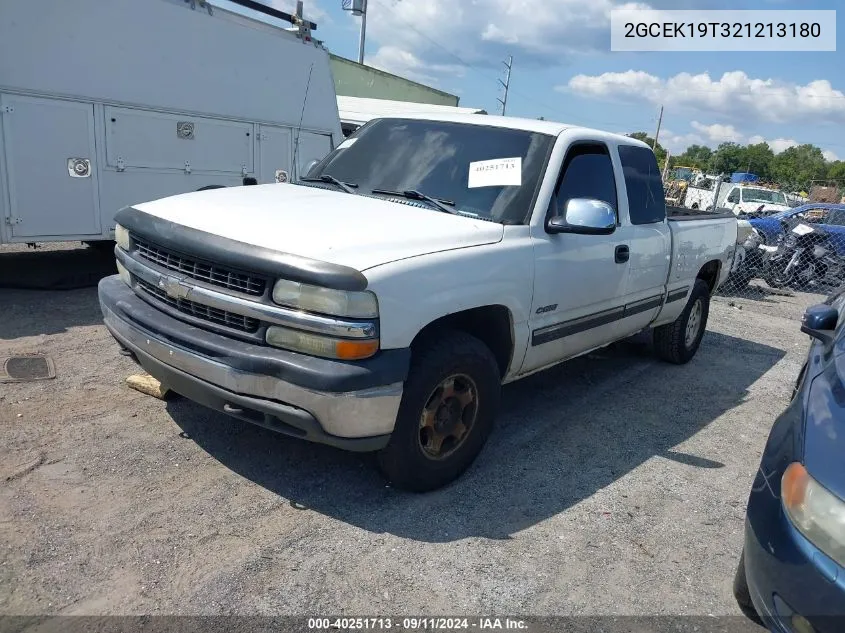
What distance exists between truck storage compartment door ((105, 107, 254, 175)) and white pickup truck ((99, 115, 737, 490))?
3.86 meters

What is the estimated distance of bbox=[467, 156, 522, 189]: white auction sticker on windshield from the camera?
4.04 m

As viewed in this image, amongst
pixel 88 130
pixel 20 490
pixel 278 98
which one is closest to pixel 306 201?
pixel 20 490

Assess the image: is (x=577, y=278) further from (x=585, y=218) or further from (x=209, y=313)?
(x=209, y=313)

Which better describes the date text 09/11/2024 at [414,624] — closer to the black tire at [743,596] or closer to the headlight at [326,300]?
the black tire at [743,596]

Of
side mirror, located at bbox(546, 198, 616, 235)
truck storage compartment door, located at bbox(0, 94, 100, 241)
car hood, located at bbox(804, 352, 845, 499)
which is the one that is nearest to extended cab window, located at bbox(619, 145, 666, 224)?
side mirror, located at bbox(546, 198, 616, 235)

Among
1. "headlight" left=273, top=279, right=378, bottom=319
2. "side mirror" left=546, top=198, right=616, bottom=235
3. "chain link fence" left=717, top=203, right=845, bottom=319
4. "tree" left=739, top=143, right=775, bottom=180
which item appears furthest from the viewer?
"tree" left=739, top=143, right=775, bottom=180

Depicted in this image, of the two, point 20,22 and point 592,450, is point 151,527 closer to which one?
point 592,450

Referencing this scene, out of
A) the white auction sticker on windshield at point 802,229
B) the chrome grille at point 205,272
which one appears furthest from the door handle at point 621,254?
the white auction sticker on windshield at point 802,229

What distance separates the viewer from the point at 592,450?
445 centimetres

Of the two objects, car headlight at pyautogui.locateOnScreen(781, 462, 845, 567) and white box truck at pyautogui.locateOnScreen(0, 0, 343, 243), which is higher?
white box truck at pyautogui.locateOnScreen(0, 0, 343, 243)

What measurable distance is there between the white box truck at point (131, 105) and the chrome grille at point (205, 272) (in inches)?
153

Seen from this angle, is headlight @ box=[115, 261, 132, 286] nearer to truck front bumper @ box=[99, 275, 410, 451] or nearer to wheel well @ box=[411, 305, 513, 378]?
truck front bumper @ box=[99, 275, 410, 451]

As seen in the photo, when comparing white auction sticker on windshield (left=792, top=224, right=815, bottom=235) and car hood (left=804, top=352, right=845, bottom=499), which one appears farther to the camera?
white auction sticker on windshield (left=792, top=224, right=815, bottom=235)

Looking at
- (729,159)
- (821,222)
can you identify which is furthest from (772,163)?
(821,222)
